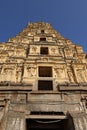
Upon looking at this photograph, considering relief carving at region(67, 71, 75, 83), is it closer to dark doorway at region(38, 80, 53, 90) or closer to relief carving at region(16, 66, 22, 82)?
dark doorway at region(38, 80, 53, 90)

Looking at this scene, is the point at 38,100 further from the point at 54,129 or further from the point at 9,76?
the point at 9,76

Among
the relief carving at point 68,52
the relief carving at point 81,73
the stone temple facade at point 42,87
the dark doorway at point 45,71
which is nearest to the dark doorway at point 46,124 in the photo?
the stone temple facade at point 42,87

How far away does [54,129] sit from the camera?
979 centimetres

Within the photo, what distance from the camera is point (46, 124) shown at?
9547 millimetres

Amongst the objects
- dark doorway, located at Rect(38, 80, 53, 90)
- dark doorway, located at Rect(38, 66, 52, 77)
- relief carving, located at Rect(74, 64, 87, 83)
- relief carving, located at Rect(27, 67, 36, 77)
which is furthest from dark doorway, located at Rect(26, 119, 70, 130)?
dark doorway, located at Rect(38, 66, 52, 77)

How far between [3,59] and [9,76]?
2669 mm

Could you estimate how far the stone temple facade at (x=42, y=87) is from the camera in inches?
366

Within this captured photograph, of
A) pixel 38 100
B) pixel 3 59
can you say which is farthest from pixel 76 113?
pixel 3 59

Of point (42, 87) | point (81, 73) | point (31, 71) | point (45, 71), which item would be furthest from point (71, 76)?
point (31, 71)

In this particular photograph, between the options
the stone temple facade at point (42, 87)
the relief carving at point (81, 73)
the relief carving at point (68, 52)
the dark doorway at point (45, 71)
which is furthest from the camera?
the relief carving at point (68, 52)

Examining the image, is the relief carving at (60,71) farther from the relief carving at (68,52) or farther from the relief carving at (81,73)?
the relief carving at (68,52)

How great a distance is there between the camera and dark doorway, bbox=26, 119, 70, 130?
938cm

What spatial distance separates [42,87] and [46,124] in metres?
3.78

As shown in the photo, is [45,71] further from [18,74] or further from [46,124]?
[46,124]
